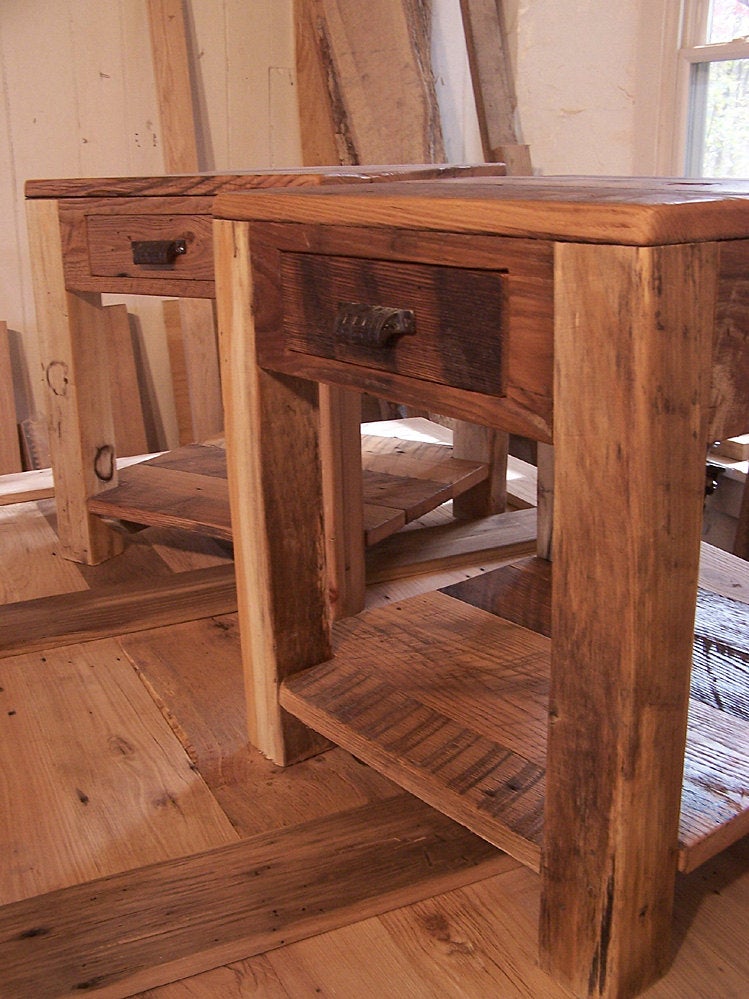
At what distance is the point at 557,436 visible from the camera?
789mm

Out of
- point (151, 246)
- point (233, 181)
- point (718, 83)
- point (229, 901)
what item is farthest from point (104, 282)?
point (718, 83)

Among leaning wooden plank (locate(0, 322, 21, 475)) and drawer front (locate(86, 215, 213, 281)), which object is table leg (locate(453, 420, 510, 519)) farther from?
leaning wooden plank (locate(0, 322, 21, 475))

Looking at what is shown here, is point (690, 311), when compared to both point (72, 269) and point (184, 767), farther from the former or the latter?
point (72, 269)

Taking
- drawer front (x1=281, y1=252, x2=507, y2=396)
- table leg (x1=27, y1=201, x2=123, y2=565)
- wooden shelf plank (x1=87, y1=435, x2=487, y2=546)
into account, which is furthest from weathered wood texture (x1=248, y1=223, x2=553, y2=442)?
table leg (x1=27, y1=201, x2=123, y2=565)

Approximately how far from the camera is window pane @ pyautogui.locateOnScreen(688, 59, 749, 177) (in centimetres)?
213

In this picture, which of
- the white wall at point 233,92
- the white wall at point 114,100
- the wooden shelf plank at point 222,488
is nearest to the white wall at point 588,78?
the white wall at point 233,92

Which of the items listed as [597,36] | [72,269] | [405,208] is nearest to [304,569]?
[405,208]

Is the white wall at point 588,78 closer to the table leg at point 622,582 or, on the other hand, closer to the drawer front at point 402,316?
the drawer front at point 402,316

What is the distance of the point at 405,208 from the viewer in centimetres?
88

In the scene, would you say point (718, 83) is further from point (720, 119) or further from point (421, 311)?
point (421, 311)

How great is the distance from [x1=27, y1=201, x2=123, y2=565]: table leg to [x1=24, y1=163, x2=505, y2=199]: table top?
0.20 ft

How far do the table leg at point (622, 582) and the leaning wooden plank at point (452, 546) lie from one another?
1.04 meters

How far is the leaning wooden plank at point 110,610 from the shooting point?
5.48ft

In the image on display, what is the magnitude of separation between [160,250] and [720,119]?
1.30 m
